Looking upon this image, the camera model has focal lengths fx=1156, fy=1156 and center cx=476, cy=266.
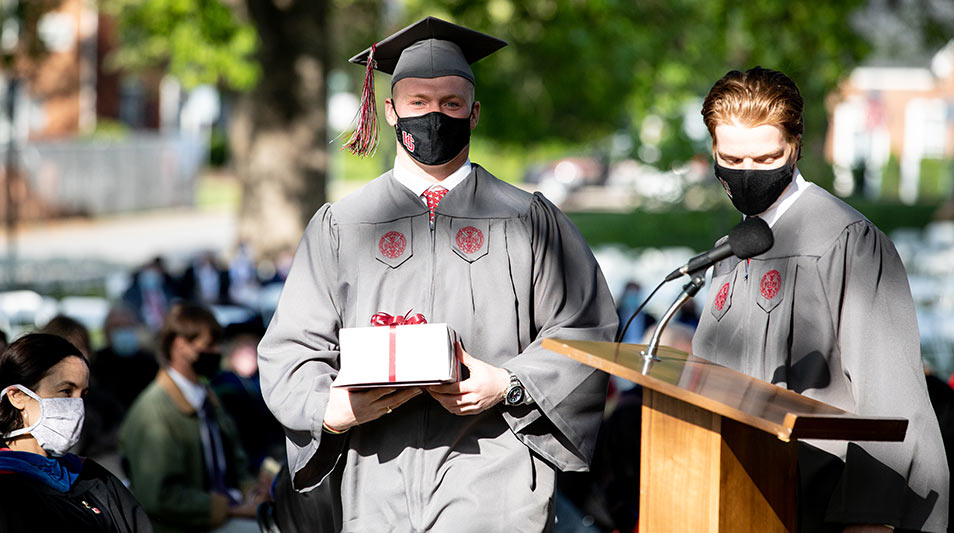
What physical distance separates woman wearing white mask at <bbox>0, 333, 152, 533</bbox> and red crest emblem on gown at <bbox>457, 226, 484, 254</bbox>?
1.30 meters

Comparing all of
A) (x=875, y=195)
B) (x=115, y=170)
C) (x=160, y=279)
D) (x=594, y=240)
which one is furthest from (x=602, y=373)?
(x=875, y=195)

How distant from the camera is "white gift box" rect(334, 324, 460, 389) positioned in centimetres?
272

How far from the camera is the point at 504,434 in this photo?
10.5 feet

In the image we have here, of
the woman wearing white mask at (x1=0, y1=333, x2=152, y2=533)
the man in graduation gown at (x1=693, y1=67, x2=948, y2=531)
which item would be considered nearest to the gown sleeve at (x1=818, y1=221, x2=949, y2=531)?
the man in graduation gown at (x1=693, y1=67, x2=948, y2=531)

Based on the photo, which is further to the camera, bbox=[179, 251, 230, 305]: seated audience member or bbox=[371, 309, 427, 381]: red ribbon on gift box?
bbox=[179, 251, 230, 305]: seated audience member

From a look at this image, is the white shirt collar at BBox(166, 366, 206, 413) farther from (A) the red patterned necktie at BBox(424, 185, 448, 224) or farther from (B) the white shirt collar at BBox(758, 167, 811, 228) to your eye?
(B) the white shirt collar at BBox(758, 167, 811, 228)

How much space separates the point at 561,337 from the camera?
3.14m

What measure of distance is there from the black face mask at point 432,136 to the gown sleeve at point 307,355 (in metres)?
0.33

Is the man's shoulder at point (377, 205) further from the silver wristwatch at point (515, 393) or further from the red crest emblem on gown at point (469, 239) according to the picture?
the silver wristwatch at point (515, 393)

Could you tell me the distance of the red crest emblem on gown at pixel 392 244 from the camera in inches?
126

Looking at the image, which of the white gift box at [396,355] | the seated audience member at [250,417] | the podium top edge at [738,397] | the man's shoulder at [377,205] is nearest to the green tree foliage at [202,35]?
the seated audience member at [250,417]

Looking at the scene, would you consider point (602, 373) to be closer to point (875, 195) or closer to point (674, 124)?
point (674, 124)

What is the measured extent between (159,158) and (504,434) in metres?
32.6

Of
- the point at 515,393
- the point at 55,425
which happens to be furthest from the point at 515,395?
the point at 55,425
